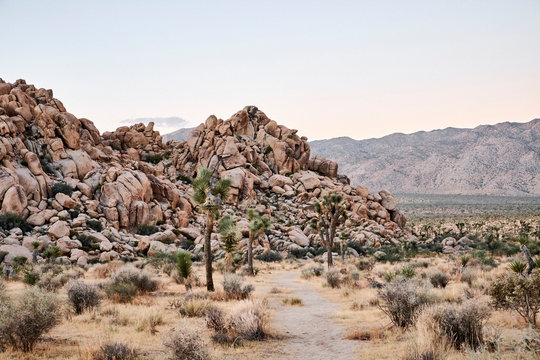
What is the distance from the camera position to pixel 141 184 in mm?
54375

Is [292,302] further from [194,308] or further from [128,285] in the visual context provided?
[128,285]

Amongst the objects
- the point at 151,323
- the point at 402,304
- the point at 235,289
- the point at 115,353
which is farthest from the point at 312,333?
the point at 235,289

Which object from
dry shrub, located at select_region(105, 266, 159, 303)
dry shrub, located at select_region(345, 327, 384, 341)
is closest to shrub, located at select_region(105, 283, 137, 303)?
dry shrub, located at select_region(105, 266, 159, 303)

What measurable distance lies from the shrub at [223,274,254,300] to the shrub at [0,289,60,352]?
32.2 feet

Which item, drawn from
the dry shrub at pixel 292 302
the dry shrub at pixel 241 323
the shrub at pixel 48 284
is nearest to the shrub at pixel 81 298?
the dry shrub at pixel 241 323

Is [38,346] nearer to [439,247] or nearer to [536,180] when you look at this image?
[439,247]

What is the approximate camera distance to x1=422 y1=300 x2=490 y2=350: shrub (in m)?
9.19

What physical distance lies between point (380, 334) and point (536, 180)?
21719 centimetres

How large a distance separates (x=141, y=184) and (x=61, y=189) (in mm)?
10190

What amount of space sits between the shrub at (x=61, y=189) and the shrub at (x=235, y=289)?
119ft

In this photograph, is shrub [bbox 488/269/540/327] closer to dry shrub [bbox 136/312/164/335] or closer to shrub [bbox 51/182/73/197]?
dry shrub [bbox 136/312/164/335]

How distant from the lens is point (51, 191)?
154 ft

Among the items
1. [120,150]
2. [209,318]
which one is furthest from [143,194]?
[209,318]

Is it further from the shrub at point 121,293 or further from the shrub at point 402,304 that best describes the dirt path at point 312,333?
the shrub at point 121,293
